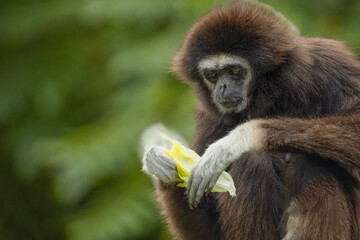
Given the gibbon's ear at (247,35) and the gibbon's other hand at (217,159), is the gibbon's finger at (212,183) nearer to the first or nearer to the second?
the gibbon's other hand at (217,159)

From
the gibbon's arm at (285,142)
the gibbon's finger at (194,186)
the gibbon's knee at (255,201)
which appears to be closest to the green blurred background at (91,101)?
the gibbon's knee at (255,201)

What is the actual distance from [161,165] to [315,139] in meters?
1.42

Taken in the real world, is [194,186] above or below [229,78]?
below

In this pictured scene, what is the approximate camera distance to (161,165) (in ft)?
20.4

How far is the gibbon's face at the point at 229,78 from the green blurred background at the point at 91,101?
4.02 ft

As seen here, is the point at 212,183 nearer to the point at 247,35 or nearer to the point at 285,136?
the point at 285,136

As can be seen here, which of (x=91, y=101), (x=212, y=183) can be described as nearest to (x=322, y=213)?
(x=212, y=183)

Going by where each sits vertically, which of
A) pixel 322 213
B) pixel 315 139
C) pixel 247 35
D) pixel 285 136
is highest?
pixel 247 35

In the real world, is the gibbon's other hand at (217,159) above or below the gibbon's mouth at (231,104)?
below

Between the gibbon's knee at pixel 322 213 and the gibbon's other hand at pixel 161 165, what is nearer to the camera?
the gibbon's knee at pixel 322 213

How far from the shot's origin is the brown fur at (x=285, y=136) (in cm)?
580

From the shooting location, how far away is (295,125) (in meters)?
5.86

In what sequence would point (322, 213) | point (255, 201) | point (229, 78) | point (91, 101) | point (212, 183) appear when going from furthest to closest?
1. point (91, 101)
2. point (229, 78)
3. point (255, 201)
4. point (322, 213)
5. point (212, 183)

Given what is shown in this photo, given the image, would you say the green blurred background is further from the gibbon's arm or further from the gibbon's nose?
the gibbon's arm
